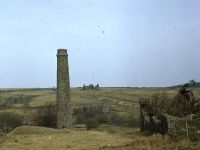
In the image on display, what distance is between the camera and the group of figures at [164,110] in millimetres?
23225

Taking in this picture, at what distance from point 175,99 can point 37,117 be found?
22.2 meters

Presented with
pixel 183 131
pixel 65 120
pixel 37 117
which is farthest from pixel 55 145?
pixel 37 117

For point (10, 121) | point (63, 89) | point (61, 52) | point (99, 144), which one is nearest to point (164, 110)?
point (99, 144)

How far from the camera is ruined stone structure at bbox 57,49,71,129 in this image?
3922 centimetres

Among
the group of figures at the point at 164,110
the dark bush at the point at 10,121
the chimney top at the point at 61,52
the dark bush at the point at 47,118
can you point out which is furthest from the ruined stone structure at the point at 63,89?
the dark bush at the point at 10,121

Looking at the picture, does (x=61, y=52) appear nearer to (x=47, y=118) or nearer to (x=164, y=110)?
(x=47, y=118)

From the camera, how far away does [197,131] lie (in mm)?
20938

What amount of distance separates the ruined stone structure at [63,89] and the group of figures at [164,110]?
36.6 feet

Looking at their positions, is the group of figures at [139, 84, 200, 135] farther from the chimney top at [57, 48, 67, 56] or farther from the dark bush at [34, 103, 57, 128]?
the dark bush at [34, 103, 57, 128]

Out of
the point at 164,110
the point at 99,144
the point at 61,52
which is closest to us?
the point at 99,144

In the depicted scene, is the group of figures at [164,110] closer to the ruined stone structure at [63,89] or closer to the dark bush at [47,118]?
the ruined stone structure at [63,89]

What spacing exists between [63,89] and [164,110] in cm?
1541

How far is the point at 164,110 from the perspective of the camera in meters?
25.3

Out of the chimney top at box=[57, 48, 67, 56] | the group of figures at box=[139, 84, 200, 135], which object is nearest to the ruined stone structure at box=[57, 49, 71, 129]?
the chimney top at box=[57, 48, 67, 56]
